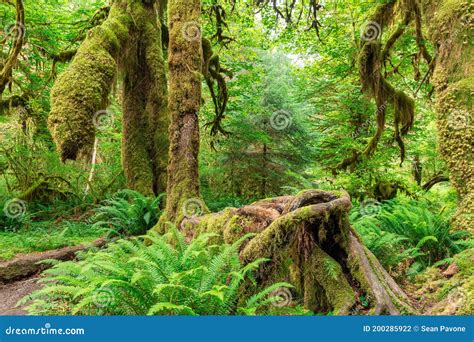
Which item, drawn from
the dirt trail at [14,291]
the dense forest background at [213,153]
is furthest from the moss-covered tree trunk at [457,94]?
the dirt trail at [14,291]

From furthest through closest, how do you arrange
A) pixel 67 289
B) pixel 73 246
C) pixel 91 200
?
1. pixel 91 200
2. pixel 73 246
3. pixel 67 289

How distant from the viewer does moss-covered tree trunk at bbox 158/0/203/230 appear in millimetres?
5996

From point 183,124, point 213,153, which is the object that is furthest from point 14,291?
point 213,153

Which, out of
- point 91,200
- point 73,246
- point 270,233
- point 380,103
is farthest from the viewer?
point 91,200

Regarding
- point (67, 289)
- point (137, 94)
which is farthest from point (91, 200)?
point (67, 289)

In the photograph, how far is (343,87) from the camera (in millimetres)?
12258

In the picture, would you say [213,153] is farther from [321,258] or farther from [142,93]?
[321,258]

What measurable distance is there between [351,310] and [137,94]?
7.37 meters

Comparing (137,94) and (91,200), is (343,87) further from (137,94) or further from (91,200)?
(91,200)

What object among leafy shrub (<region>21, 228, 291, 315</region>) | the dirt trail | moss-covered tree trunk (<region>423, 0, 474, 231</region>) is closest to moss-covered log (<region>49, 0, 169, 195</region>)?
the dirt trail

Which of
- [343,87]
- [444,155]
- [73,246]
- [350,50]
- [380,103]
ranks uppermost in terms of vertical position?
[350,50]

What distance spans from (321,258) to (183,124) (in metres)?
3.45

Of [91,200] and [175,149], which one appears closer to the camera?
[175,149]

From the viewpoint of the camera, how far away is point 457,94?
19.1ft
